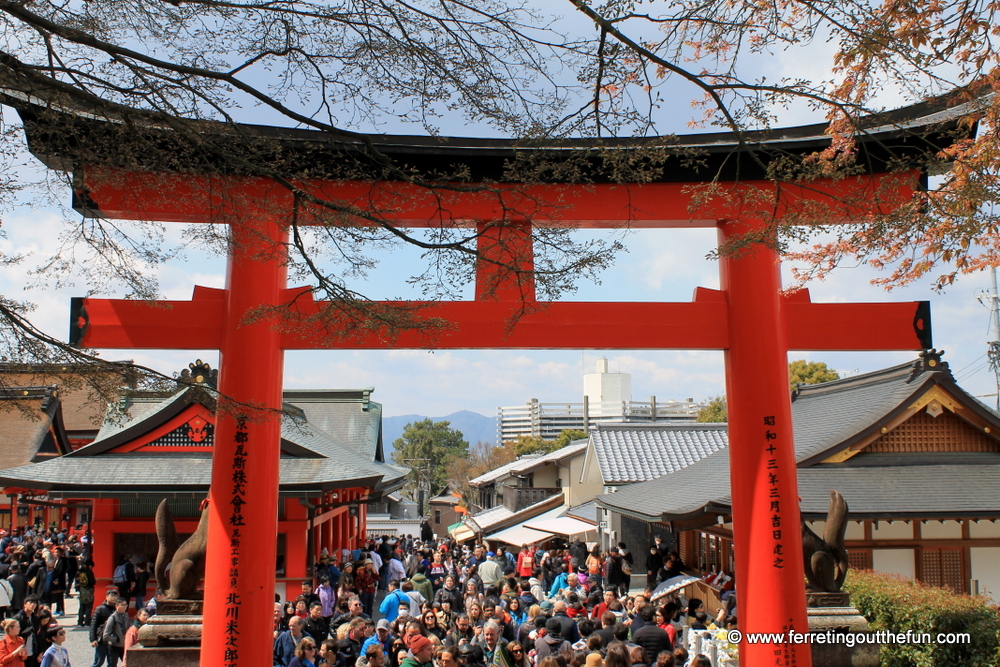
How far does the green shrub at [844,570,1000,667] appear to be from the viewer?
276 inches

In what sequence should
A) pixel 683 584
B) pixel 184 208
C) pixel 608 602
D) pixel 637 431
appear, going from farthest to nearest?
1. pixel 637 431
2. pixel 683 584
3. pixel 608 602
4. pixel 184 208

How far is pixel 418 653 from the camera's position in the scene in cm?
633

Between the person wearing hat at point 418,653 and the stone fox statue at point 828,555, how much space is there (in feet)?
12.3

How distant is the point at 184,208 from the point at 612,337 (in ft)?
12.8

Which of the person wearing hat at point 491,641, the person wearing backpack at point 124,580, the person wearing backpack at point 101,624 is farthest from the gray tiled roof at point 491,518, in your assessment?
the person wearing hat at point 491,641

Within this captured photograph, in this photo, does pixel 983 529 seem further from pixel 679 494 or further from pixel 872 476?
pixel 679 494

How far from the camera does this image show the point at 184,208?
658cm

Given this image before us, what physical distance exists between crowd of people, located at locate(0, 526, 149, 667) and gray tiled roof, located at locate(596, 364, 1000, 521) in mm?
7066

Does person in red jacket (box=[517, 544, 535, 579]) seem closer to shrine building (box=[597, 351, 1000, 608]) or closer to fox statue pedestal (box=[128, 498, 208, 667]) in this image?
shrine building (box=[597, 351, 1000, 608])

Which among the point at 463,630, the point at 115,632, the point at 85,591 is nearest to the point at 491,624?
the point at 463,630

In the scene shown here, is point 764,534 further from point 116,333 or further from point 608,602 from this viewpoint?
point 116,333

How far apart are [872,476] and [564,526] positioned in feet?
39.5

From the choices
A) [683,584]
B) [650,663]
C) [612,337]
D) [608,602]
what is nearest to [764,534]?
[650,663]

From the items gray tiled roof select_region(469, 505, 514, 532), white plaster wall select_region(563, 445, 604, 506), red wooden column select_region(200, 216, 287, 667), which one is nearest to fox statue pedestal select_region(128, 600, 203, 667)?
red wooden column select_region(200, 216, 287, 667)
